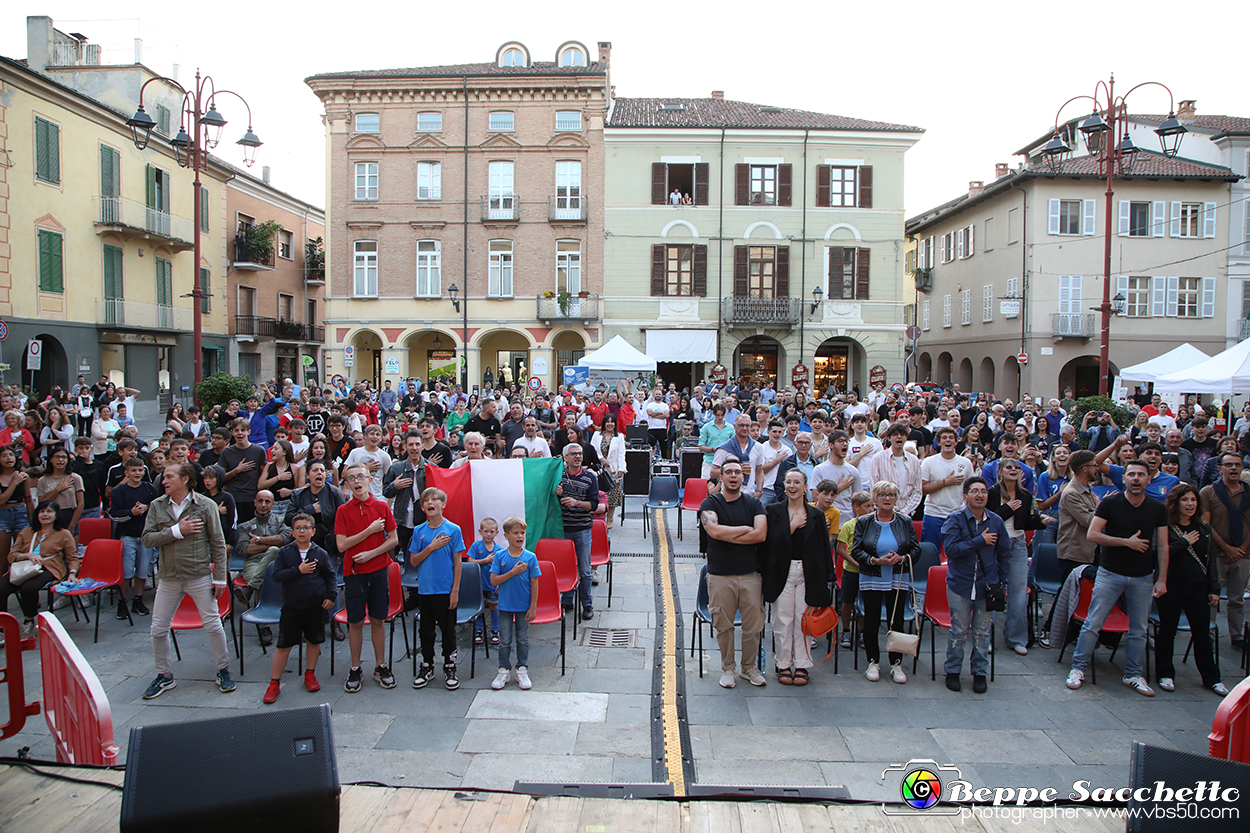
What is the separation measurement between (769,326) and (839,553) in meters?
24.6

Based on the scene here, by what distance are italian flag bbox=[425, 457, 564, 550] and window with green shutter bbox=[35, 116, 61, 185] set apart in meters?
23.6

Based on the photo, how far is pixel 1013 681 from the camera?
630 centimetres

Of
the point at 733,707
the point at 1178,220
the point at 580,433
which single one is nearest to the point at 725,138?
the point at 1178,220

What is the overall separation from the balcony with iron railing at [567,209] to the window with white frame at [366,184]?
7455 mm


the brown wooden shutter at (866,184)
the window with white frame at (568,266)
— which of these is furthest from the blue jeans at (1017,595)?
the brown wooden shutter at (866,184)

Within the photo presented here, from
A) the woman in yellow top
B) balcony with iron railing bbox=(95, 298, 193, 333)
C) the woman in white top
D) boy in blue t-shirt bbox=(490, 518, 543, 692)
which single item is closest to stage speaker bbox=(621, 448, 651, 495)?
the woman in white top

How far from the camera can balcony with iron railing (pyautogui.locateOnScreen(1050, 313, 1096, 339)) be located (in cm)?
3078

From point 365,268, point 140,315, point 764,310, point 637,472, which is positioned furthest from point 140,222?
point 637,472

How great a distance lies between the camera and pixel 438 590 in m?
6.27

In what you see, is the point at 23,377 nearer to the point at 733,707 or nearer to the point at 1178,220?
the point at 733,707

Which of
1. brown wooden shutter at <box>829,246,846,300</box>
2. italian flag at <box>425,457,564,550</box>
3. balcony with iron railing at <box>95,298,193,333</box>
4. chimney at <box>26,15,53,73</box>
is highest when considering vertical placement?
chimney at <box>26,15,53,73</box>

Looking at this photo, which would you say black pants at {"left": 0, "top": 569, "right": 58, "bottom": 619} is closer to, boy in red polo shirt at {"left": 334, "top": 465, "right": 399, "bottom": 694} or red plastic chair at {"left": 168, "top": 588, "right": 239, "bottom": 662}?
red plastic chair at {"left": 168, "top": 588, "right": 239, "bottom": 662}

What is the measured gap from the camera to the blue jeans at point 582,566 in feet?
25.5

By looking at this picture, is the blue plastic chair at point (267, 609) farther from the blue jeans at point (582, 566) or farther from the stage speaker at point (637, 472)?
the stage speaker at point (637, 472)
